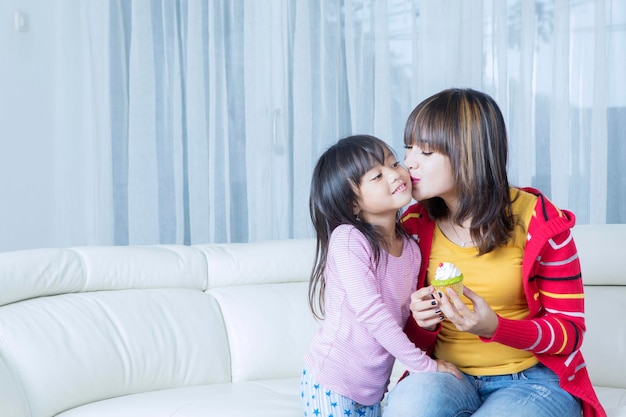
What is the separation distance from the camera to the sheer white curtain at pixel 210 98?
3.20m

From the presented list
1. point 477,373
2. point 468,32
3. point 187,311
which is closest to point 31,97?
point 187,311

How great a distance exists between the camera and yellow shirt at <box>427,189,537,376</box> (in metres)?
1.67

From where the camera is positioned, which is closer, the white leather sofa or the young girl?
the young girl

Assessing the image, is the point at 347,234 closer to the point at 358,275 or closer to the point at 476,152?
the point at 358,275

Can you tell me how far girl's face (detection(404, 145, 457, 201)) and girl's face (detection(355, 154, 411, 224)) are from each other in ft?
0.07

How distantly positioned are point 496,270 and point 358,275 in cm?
30

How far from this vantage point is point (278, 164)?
3318mm

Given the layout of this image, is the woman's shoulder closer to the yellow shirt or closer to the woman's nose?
the yellow shirt

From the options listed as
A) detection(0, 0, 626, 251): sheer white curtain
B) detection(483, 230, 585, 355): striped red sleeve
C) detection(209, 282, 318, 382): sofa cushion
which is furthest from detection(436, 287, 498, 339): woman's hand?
detection(0, 0, 626, 251): sheer white curtain

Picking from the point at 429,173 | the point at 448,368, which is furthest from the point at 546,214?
the point at 448,368

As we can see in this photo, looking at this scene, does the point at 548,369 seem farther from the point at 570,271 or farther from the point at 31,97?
the point at 31,97

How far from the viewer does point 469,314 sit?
4.87ft

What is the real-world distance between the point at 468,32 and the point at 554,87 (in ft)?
1.36

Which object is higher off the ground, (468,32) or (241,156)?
(468,32)
